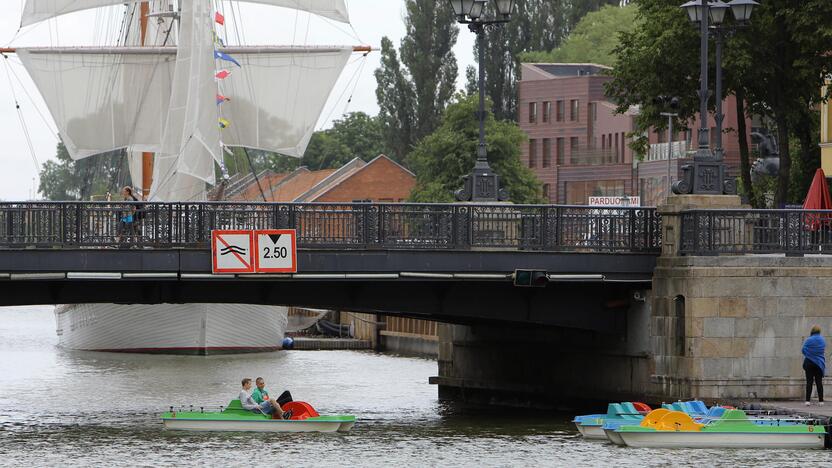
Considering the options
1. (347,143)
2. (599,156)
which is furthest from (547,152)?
(347,143)

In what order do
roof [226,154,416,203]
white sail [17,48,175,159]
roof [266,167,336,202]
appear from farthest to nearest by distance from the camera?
roof [266,167,336,202] < roof [226,154,416,203] < white sail [17,48,175,159]

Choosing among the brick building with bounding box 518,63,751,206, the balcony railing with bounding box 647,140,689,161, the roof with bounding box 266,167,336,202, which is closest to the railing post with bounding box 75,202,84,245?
the balcony railing with bounding box 647,140,689,161

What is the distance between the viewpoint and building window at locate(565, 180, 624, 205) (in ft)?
389

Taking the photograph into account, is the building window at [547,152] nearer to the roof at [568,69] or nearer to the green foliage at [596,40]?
the roof at [568,69]

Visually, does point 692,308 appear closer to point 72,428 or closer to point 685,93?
point 72,428

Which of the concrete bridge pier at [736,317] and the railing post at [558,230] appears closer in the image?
the concrete bridge pier at [736,317]

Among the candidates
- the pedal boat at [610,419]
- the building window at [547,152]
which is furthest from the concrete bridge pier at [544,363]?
the building window at [547,152]

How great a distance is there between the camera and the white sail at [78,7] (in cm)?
7625

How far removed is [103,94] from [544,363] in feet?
105

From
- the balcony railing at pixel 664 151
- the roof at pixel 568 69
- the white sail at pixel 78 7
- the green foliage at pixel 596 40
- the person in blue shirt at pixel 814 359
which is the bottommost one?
the person in blue shirt at pixel 814 359

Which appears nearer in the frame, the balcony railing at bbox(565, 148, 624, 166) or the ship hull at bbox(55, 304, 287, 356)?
the ship hull at bbox(55, 304, 287, 356)

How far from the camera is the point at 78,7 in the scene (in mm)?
76812

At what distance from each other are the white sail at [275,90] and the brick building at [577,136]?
40.0 meters

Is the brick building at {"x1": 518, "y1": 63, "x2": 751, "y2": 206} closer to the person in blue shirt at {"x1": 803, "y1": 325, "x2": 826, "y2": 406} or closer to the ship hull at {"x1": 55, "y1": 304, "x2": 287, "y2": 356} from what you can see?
the ship hull at {"x1": 55, "y1": 304, "x2": 287, "y2": 356}
